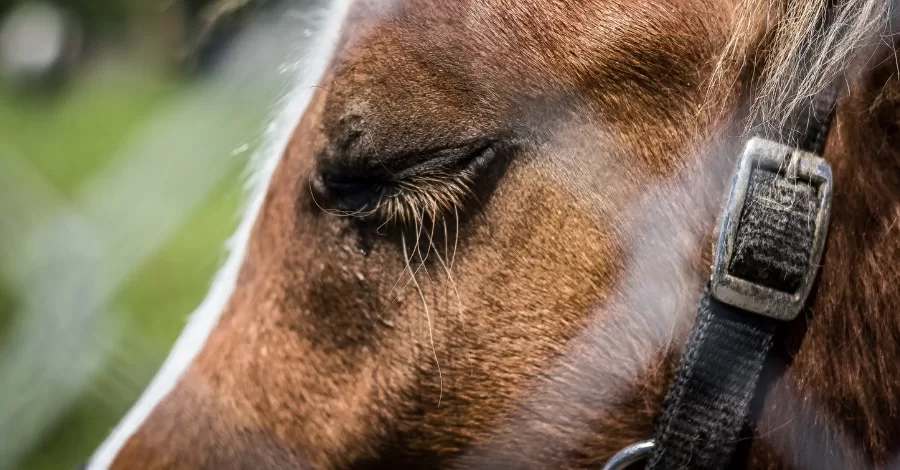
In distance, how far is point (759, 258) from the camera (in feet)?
3.51

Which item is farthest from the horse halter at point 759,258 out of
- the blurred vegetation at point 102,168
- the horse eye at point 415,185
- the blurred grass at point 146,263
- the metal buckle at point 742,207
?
the blurred grass at point 146,263

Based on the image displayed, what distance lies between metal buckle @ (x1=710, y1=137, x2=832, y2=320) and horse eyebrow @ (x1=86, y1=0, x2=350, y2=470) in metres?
0.66

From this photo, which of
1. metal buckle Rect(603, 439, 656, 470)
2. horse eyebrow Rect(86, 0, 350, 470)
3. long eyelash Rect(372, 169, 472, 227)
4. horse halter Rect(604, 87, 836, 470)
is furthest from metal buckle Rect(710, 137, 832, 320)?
horse eyebrow Rect(86, 0, 350, 470)

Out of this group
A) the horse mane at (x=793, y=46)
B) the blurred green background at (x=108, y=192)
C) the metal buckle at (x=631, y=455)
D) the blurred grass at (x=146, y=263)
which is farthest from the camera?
the blurred grass at (x=146, y=263)

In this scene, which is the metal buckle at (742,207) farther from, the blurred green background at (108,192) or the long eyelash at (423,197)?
the blurred green background at (108,192)

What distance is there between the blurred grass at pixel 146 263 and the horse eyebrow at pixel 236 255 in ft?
3.37

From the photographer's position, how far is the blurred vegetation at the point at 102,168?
10.2ft

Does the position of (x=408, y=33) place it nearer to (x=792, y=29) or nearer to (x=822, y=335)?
(x=792, y=29)

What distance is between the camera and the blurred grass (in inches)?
122

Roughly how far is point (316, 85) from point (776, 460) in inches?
33.5

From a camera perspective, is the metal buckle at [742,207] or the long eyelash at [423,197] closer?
the metal buckle at [742,207]

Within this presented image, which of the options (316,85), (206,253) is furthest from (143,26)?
(316,85)

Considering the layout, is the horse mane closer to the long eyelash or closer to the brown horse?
the brown horse

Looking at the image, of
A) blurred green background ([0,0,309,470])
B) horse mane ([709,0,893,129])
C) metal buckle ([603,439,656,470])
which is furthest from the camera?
blurred green background ([0,0,309,470])
